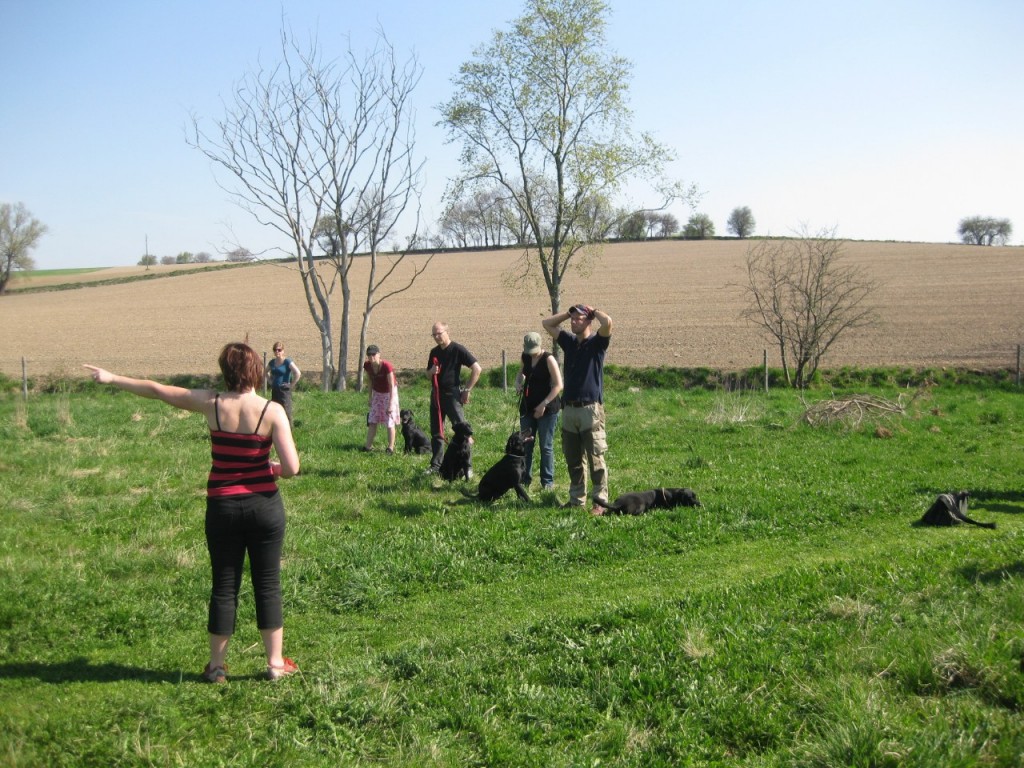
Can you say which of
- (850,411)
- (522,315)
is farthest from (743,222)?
(850,411)

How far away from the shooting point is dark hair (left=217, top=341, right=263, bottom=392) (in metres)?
4.32

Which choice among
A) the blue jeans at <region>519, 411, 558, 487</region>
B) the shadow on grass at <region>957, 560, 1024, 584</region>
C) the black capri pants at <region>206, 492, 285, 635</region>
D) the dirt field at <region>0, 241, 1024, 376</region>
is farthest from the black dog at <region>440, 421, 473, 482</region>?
the dirt field at <region>0, 241, 1024, 376</region>

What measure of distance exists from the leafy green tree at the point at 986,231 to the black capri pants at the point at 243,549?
2908 inches

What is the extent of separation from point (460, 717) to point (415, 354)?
26639 mm

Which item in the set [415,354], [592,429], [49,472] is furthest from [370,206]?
[592,429]

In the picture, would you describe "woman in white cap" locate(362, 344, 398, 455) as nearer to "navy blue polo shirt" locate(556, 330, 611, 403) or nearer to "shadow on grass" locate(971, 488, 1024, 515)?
"navy blue polo shirt" locate(556, 330, 611, 403)

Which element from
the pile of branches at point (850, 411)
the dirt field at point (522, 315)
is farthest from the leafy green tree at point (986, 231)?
the pile of branches at point (850, 411)

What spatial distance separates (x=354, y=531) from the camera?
294 inches

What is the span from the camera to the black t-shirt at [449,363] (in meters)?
9.96

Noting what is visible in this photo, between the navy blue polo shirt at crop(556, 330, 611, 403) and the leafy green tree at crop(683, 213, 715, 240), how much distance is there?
233ft

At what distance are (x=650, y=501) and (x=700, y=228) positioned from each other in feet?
237

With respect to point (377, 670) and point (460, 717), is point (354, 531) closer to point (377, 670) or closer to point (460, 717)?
point (377, 670)

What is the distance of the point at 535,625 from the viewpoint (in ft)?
16.3

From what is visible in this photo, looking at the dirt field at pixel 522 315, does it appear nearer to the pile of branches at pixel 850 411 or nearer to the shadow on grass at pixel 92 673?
the pile of branches at pixel 850 411
